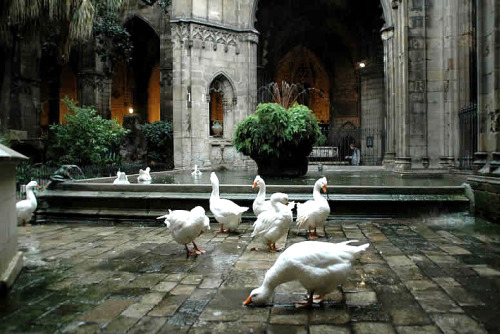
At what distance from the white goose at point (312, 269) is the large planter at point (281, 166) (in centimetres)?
834

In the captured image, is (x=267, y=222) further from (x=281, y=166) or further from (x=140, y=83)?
(x=140, y=83)

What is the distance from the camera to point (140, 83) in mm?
32875

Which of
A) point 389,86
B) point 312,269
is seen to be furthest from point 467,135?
point 312,269

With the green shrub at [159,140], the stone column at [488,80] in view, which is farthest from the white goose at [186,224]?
→ the green shrub at [159,140]

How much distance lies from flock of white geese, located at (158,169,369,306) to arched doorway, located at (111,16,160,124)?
27.7 m

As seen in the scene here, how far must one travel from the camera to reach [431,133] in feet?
41.8

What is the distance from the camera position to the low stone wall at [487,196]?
262 inches

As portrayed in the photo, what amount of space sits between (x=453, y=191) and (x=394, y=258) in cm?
370

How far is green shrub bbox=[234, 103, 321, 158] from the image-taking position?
35.7 feet

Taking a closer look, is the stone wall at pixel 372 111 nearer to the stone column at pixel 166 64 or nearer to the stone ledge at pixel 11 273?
the stone column at pixel 166 64

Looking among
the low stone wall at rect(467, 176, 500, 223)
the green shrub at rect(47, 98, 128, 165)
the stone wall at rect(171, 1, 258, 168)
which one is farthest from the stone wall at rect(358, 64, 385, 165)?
the low stone wall at rect(467, 176, 500, 223)

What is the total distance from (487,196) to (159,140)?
1574 centimetres

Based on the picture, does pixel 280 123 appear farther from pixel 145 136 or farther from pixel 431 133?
pixel 145 136

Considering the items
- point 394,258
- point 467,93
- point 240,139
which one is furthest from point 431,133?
point 394,258
